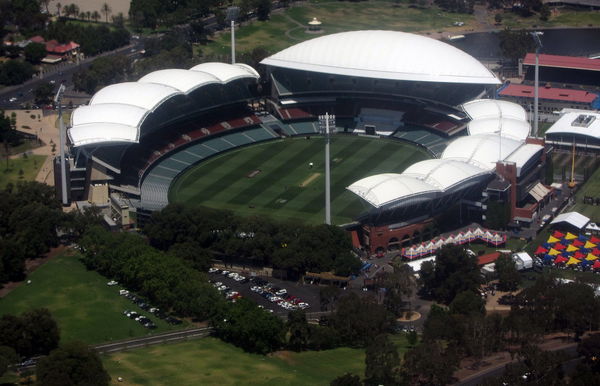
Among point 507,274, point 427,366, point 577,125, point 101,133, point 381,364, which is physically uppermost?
point 101,133

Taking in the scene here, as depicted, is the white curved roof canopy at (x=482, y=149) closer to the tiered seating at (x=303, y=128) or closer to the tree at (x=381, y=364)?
the tiered seating at (x=303, y=128)

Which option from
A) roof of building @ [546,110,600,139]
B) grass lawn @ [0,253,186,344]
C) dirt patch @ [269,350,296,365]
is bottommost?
dirt patch @ [269,350,296,365]

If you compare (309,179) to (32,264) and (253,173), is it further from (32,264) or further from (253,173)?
(32,264)

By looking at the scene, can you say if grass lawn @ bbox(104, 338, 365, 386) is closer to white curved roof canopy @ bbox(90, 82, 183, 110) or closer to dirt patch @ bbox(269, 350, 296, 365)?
dirt patch @ bbox(269, 350, 296, 365)

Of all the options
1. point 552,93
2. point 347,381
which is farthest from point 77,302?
point 552,93

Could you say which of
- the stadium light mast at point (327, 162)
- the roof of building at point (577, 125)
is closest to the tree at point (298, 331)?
the stadium light mast at point (327, 162)

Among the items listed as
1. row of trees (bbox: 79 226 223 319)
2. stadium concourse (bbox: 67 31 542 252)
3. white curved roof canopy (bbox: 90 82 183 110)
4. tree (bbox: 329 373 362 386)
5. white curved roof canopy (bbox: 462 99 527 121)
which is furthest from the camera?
white curved roof canopy (bbox: 462 99 527 121)

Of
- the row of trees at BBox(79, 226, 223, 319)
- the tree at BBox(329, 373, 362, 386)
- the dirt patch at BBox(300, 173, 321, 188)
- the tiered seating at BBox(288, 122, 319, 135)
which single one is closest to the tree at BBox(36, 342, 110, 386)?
the row of trees at BBox(79, 226, 223, 319)
